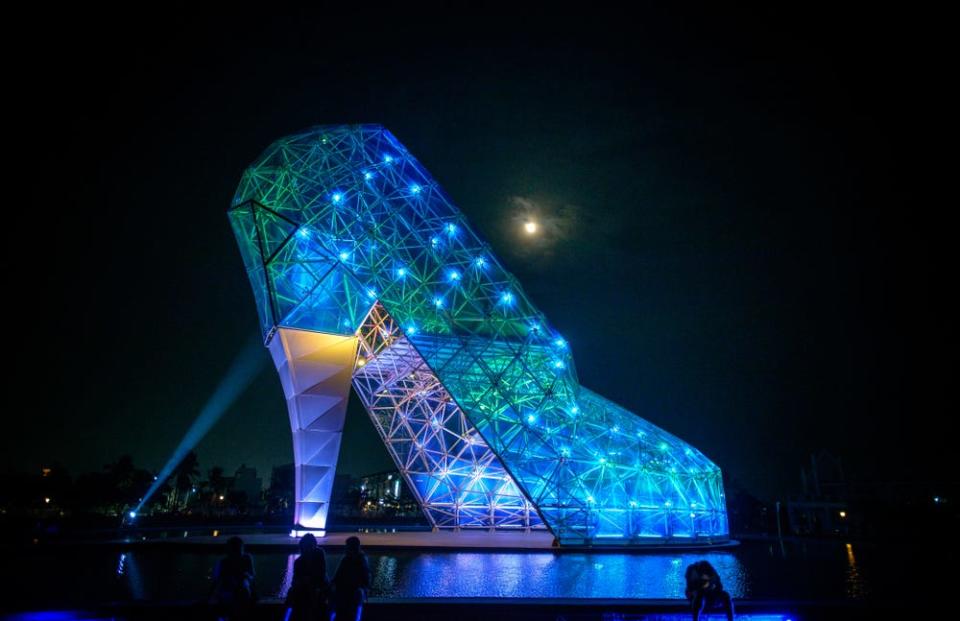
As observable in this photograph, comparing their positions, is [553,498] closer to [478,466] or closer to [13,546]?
[478,466]

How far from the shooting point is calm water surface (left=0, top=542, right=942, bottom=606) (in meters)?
11.2

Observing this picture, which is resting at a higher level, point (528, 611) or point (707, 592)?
point (707, 592)

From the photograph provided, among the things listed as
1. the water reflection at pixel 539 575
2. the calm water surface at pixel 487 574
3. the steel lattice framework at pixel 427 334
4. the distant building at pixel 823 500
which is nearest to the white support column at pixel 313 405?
the steel lattice framework at pixel 427 334

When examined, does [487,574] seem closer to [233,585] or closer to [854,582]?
[233,585]

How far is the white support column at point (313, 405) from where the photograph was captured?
2427cm

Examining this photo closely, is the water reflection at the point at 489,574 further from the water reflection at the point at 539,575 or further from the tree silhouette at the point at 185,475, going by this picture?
the tree silhouette at the point at 185,475

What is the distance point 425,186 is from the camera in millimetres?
28094

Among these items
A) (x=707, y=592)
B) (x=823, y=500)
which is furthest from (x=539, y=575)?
(x=823, y=500)

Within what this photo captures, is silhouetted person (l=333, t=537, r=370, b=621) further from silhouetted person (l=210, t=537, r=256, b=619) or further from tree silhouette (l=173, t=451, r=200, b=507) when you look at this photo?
tree silhouette (l=173, t=451, r=200, b=507)

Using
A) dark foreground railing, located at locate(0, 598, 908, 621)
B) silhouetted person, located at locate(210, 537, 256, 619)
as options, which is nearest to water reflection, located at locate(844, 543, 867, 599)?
dark foreground railing, located at locate(0, 598, 908, 621)

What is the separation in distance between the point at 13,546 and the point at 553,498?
19633 millimetres

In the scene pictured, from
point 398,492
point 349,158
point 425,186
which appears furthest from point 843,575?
point 398,492

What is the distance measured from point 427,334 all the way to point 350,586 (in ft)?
55.9

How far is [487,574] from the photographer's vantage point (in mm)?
14203
